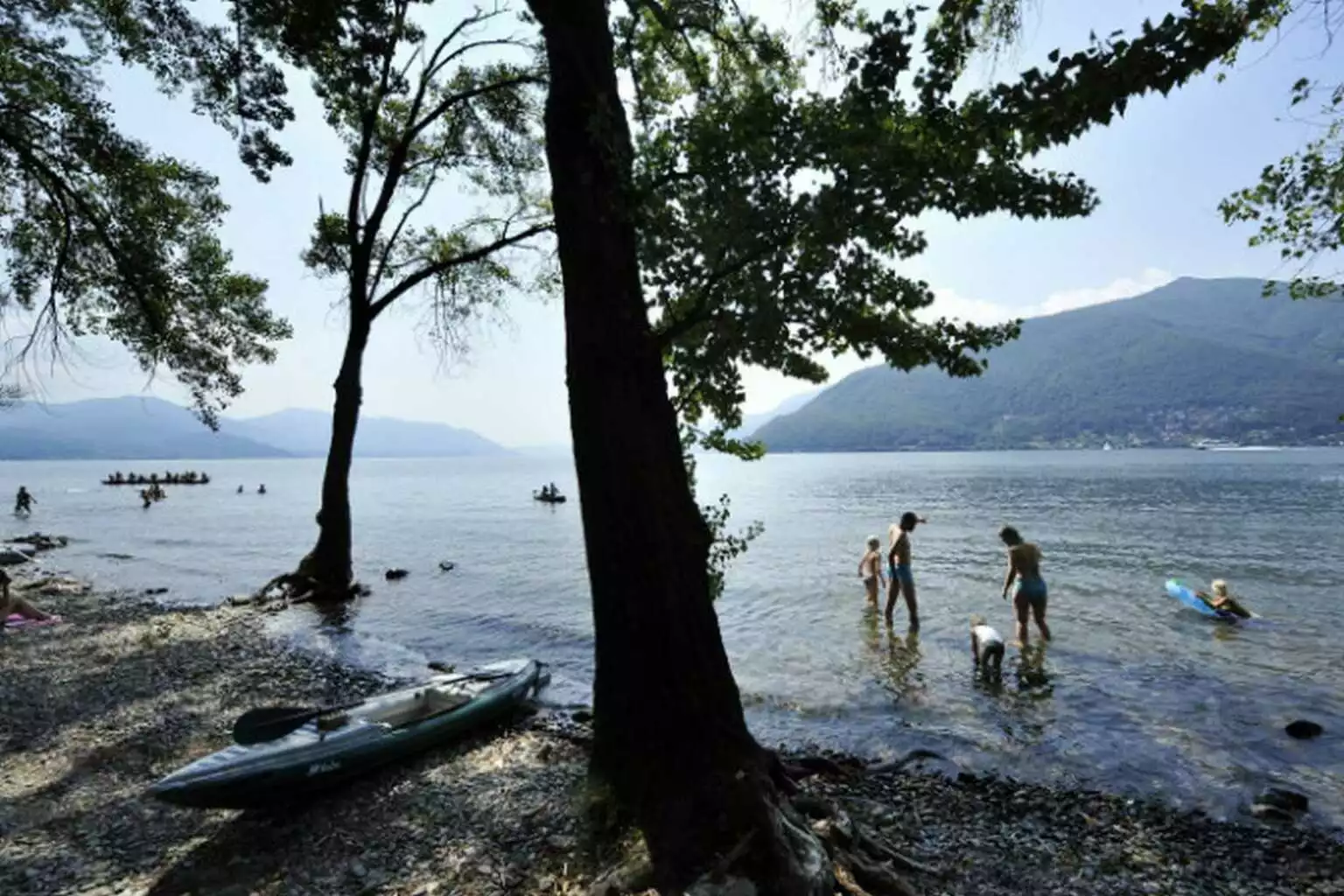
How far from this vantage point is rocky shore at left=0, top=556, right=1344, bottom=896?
603 cm

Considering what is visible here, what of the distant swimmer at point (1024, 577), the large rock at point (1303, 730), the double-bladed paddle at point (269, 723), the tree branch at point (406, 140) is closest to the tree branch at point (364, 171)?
the tree branch at point (406, 140)

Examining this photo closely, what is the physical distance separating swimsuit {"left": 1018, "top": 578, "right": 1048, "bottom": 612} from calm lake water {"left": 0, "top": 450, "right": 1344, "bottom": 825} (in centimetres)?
131

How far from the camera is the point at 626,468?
6062 millimetres

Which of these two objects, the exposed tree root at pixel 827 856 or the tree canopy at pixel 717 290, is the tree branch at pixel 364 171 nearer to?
the tree canopy at pixel 717 290

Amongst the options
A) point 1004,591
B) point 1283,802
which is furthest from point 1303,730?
point 1004,591

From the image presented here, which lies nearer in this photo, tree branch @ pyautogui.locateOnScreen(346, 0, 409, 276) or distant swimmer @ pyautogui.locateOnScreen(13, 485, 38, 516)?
tree branch @ pyautogui.locateOnScreen(346, 0, 409, 276)

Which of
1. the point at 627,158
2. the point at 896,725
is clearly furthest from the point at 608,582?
the point at 896,725

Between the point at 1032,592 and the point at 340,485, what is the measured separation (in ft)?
59.6

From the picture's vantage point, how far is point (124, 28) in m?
14.5

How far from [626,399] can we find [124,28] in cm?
1586

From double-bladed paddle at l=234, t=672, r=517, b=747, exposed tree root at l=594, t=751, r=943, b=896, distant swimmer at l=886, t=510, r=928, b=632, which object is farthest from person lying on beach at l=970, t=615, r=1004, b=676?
double-bladed paddle at l=234, t=672, r=517, b=747

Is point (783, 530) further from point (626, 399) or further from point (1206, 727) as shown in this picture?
point (626, 399)

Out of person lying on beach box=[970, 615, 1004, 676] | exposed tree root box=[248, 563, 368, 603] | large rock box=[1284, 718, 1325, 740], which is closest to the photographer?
large rock box=[1284, 718, 1325, 740]

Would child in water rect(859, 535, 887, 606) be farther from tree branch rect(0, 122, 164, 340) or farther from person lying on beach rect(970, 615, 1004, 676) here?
tree branch rect(0, 122, 164, 340)
